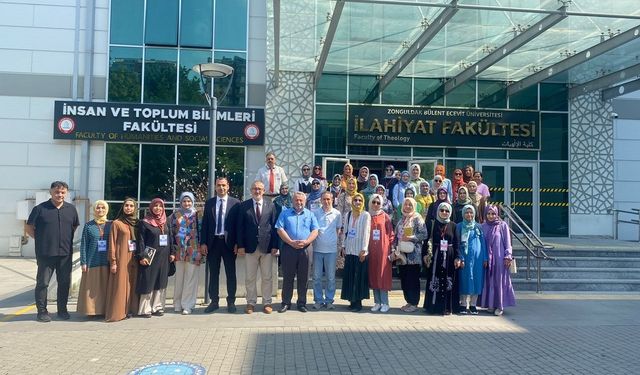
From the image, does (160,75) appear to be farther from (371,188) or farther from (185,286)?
(185,286)

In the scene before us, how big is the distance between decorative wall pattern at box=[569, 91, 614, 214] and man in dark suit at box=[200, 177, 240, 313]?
485 inches

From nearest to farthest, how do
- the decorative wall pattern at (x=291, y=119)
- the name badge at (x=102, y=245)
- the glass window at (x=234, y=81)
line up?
the name badge at (x=102, y=245) < the decorative wall pattern at (x=291, y=119) < the glass window at (x=234, y=81)

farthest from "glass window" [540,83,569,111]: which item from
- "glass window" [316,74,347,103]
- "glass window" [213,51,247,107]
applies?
"glass window" [213,51,247,107]

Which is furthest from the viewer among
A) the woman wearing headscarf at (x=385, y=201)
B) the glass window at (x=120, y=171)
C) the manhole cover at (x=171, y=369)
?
the glass window at (x=120, y=171)

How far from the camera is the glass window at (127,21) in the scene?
50.9ft

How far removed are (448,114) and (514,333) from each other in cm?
1021

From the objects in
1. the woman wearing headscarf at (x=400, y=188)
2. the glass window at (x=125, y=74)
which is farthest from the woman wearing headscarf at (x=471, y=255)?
the glass window at (x=125, y=74)

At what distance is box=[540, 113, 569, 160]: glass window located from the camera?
16.2 meters

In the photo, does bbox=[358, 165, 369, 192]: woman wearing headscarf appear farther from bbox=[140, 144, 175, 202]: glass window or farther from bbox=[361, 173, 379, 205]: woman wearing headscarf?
bbox=[140, 144, 175, 202]: glass window

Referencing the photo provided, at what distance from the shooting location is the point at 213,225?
7734mm

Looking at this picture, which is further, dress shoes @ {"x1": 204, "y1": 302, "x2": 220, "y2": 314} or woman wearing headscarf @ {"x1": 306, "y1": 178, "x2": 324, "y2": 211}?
woman wearing headscarf @ {"x1": 306, "y1": 178, "x2": 324, "y2": 211}

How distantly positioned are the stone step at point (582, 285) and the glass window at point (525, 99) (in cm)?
763

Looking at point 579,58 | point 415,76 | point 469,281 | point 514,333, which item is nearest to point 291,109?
point 415,76

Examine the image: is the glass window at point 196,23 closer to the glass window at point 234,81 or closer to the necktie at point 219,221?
the glass window at point 234,81
